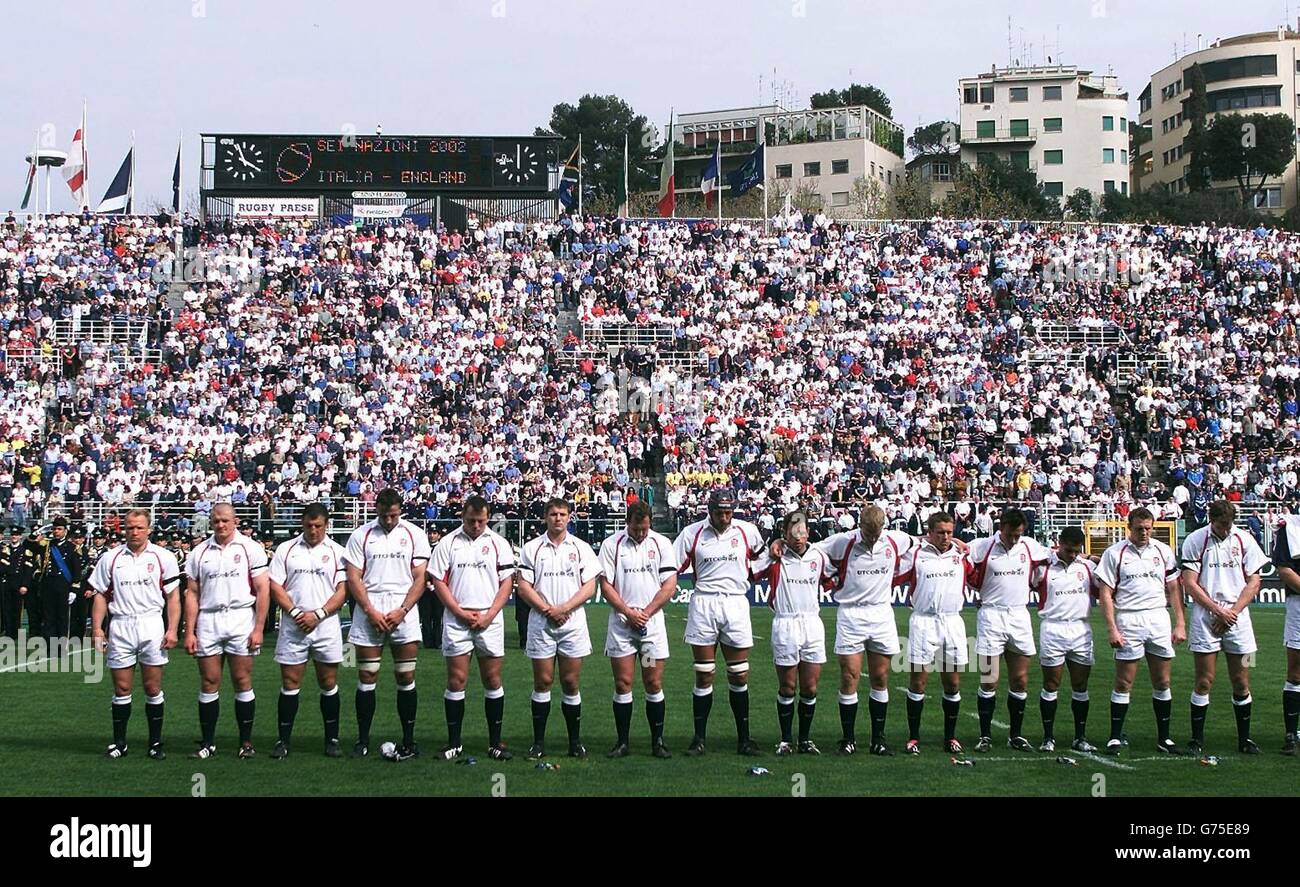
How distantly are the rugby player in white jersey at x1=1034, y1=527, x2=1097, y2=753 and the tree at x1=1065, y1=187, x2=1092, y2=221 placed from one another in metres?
73.5

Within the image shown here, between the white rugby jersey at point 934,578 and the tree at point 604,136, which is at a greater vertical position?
the tree at point 604,136

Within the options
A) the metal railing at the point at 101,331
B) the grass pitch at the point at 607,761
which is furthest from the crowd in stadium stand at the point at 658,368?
the grass pitch at the point at 607,761

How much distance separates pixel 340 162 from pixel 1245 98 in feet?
205

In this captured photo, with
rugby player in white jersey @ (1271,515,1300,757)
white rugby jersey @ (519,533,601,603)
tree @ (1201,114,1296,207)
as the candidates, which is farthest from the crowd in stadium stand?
tree @ (1201,114,1296,207)

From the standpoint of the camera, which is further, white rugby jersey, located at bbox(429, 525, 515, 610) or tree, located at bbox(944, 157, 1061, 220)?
tree, located at bbox(944, 157, 1061, 220)

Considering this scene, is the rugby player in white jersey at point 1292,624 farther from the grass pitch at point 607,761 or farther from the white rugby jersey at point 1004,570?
the white rugby jersey at point 1004,570

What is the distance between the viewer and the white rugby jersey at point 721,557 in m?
12.6

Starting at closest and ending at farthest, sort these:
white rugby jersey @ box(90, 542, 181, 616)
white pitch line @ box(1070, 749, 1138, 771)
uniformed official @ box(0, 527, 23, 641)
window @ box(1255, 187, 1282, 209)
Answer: white pitch line @ box(1070, 749, 1138, 771)
white rugby jersey @ box(90, 542, 181, 616)
uniformed official @ box(0, 527, 23, 641)
window @ box(1255, 187, 1282, 209)

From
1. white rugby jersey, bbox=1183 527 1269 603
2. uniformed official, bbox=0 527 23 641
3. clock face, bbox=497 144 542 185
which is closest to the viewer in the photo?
white rugby jersey, bbox=1183 527 1269 603

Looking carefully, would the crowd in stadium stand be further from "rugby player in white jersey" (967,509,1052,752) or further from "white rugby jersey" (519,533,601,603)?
"white rugby jersey" (519,533,601,603)

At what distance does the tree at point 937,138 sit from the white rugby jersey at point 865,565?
87321 millimetres

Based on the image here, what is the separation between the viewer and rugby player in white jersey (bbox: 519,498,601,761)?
39.7 ft

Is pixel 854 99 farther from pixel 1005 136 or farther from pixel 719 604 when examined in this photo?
pixel 719 604
